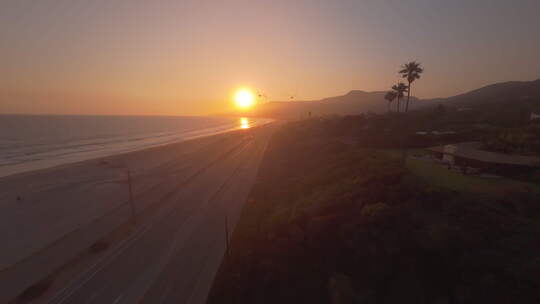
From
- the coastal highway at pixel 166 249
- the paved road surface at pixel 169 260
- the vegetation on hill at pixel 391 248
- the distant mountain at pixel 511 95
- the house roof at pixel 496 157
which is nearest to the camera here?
the vegetation on hill at pixel 391 248

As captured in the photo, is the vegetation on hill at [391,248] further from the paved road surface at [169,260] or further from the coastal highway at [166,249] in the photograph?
the coastal highway at [166,249]

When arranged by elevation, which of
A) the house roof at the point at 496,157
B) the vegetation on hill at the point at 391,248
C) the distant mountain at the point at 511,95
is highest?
the distant mountain at the point at 511,95

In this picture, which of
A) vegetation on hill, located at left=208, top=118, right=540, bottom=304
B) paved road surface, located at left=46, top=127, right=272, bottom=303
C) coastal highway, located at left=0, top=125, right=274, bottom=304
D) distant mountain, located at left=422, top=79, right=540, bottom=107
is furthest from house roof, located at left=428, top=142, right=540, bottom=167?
distant mountain, located at left=422, top=79, right=540, bottom=107

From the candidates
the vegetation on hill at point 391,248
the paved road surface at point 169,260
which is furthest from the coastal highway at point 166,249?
the vegetation on hill at point 391,248

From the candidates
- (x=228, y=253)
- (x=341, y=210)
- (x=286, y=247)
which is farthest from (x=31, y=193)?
(x=341, y=210)

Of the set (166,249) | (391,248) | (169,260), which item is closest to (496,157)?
(391,248)
